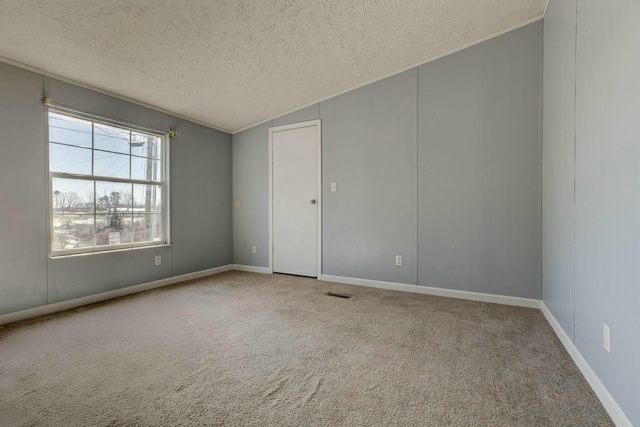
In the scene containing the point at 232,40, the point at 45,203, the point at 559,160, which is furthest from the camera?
the point at 45,203

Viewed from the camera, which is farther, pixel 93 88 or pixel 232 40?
pixel 93 88

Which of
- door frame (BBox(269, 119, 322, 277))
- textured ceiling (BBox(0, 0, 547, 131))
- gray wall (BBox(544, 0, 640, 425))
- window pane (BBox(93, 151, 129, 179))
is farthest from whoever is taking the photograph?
door frame (BBox(269, 119, 322, 277))

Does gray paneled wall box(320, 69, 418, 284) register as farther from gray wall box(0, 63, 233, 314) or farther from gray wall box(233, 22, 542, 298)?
gray wall box(0, 63, 233, 314)

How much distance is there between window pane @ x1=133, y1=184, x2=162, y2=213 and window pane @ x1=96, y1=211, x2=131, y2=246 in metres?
0.17

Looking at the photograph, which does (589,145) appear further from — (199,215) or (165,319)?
(199,215)

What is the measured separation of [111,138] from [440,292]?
409 cm

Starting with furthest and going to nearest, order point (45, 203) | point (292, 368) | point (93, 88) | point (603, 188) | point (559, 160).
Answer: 1. point (93, 88)
2. point (45, 203)
3. point (559, 160)
4. point (292, 368)
5. point (603, 188)

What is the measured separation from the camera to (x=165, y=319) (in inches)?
103

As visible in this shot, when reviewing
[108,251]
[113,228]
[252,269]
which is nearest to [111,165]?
[113,228]

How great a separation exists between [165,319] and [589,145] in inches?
131

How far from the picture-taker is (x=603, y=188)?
4.86 ft

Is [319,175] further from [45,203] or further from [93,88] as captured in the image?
[45,203]

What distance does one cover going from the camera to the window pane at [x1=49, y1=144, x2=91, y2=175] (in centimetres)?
283

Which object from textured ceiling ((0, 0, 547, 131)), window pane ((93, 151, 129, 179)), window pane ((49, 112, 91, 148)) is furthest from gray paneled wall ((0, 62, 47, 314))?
window pane ((93, 151, 129, 179))
